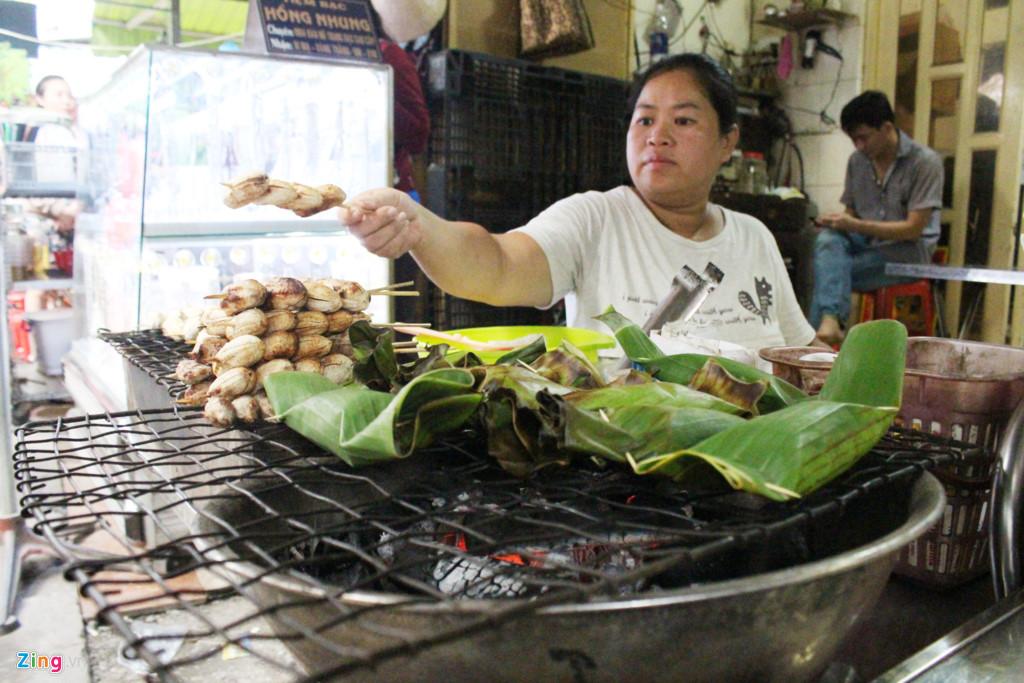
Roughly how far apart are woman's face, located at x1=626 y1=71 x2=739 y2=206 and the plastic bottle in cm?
318

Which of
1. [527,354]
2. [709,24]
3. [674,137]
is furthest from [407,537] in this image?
[709,24]

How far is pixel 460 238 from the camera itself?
1.82m

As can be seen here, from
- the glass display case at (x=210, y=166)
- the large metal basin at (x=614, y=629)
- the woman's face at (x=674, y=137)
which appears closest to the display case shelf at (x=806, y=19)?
the glass display case at (x=210, y=166)

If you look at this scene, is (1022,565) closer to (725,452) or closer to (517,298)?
(725,452)

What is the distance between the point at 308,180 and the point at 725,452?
2.88m

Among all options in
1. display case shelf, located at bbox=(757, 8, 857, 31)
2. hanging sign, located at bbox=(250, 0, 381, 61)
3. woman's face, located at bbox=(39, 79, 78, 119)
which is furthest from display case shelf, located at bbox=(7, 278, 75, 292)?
display case shelf, located at bbox=(757, 8, 857, 31)

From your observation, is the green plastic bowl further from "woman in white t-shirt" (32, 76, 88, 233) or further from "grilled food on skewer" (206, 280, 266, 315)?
"woman in white t-shirt" (32, 76, 88, 233)

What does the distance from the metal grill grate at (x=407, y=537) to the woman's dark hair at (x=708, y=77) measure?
162 centimetres

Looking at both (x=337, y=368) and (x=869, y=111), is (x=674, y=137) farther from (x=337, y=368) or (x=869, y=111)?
(x=869, y=111)

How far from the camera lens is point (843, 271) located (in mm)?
5012

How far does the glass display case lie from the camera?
2.72m

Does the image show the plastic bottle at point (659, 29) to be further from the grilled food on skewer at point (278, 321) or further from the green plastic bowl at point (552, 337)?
the grilled food on skewer at point (278, 321)

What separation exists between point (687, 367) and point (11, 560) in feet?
7.93

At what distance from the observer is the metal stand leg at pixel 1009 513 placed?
92 centimetres
